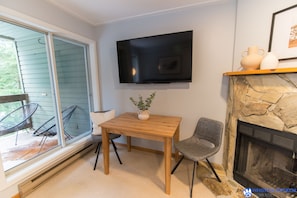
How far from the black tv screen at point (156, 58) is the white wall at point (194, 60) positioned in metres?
0.17

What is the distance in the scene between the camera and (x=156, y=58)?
6.88 ft

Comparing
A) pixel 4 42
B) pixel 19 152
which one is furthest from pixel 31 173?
pixel 4 42

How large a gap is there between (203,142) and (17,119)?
2836 mm

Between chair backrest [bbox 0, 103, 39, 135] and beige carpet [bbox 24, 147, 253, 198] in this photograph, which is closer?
beige carpet [bbox 24, 147, 253, 198]

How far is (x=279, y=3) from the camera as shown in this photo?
4.40 ft

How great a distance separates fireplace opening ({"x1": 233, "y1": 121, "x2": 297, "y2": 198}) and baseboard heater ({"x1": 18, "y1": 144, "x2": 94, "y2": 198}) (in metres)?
2.44

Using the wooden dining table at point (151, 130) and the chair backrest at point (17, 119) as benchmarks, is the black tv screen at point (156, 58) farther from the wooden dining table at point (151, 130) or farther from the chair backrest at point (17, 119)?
the chair backrest at point (17, 119)

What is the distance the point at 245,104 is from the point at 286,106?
14.6 inches

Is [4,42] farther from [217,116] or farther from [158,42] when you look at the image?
[217,116]

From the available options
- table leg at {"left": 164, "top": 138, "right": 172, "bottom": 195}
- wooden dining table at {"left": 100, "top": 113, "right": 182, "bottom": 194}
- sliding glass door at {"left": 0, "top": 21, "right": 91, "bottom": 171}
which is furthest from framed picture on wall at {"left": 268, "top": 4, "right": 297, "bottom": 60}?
sliding glass door at {"left": 0, "top": 21, "right": 91, "bottom": 171}

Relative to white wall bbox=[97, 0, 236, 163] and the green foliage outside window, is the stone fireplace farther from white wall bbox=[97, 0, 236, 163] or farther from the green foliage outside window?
the green foliage outside window

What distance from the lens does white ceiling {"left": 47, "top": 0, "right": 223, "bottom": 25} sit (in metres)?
1.83

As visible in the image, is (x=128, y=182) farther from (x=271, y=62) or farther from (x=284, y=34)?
(x=284, y=34)

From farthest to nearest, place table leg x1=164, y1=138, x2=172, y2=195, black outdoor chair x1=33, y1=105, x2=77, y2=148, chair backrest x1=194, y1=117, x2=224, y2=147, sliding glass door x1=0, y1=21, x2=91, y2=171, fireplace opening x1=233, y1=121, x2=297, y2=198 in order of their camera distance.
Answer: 1. black outdoor chair x1=33, y1=105, x2=77, y2=148
2. sliding glass door x1=0, y1=21, x2=91, y2=171
3. chair backrest x1=194, y1=117, x2=224, y2=147
4. table leg x1=164, y1=138, x2=172, y2=195
5. fireplace opening x1=233, y1=121, x2=297, y2=198
